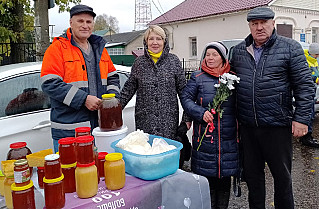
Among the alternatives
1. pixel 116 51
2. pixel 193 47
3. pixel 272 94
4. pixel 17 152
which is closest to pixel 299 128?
pixel 272 94

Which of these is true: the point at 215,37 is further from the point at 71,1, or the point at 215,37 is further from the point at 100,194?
the point at 100,194

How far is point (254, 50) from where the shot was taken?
8.97ft

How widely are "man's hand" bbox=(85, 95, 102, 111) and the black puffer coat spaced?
Answer: 1.29 meters

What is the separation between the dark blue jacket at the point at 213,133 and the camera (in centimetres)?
277

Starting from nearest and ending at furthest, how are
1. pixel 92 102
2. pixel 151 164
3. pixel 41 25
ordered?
pixel 151 164, pixel 92 102, pixel 41 25

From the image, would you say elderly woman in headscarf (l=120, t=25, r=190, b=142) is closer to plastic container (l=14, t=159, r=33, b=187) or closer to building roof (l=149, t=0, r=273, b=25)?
plastic container (l=14, t=159, r=33, b=187)

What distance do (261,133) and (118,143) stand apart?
4.47 ft

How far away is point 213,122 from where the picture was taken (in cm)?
277

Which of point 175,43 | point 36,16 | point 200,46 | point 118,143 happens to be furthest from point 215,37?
point 118,143

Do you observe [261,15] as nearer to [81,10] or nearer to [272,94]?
[272,94]

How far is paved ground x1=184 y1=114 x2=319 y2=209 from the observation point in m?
3.53

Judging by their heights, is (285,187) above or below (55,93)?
below

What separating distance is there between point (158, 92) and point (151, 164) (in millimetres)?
A: 1225

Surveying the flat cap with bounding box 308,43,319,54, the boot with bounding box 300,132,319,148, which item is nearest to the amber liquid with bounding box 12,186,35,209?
the boot with bounding box 300,132,319,148
